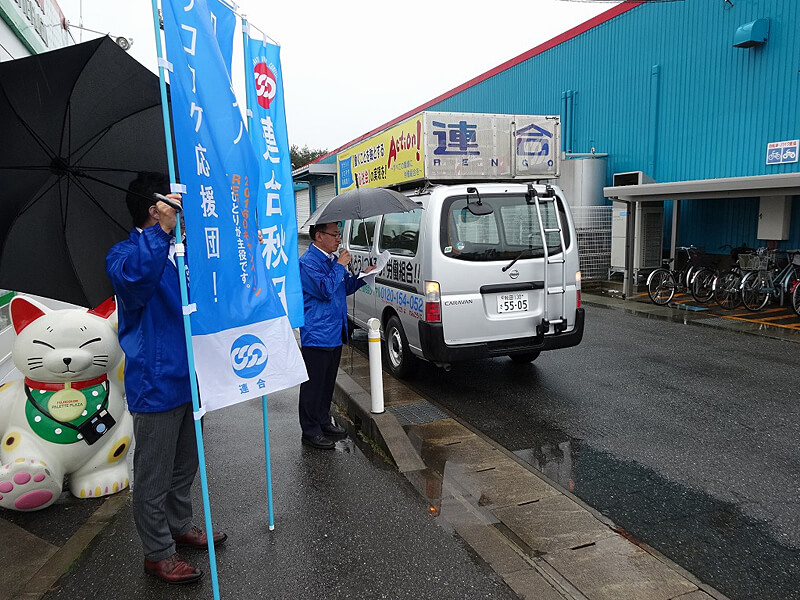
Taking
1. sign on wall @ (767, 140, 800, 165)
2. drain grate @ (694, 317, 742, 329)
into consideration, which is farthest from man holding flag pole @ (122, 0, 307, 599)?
sign on wall @ (767, 140, 800, 165)

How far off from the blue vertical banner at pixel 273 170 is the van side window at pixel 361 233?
372 cm

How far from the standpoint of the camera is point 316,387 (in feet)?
14.8

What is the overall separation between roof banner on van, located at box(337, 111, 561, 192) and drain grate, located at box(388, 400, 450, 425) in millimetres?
2361

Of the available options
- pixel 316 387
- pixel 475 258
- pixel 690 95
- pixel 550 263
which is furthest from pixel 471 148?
pixel 690 95

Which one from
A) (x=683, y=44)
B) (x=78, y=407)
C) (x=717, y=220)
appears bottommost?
(x=78, y=407)

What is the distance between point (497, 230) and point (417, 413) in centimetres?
192

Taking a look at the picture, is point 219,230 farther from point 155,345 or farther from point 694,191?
point 694,191

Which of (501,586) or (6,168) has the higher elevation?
(6,168)

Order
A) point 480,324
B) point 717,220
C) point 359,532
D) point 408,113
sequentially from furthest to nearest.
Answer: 1. point 408,113
2. point 717,220
3. point 480,324
4. point 359,532

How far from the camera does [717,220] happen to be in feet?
43.1

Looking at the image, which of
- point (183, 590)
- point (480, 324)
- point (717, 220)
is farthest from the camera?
point (717, 220)

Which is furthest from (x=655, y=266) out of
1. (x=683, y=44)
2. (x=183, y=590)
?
(x=183, y=590)

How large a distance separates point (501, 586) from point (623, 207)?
12.8 metres

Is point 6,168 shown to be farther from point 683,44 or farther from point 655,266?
point 683,44
